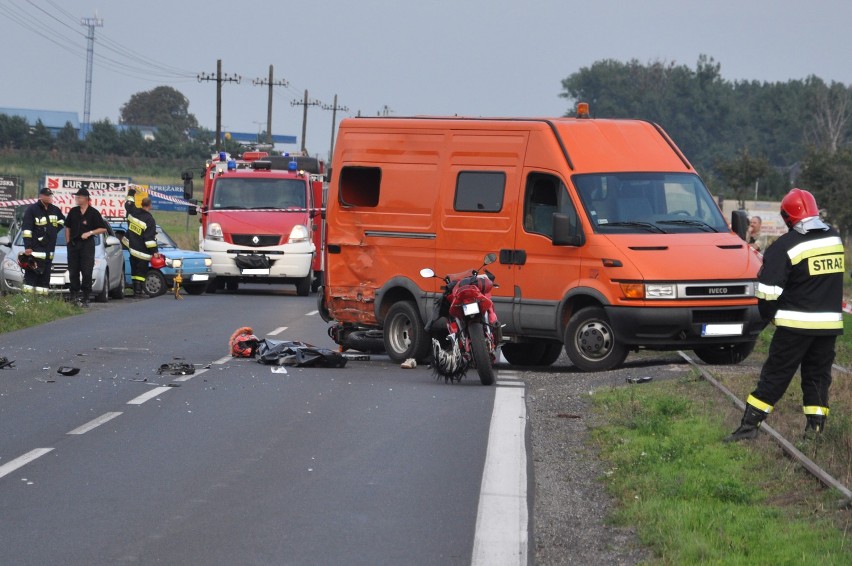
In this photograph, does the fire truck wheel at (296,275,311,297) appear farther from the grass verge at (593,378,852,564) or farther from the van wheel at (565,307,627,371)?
the grass verge at (593,378,852,564)

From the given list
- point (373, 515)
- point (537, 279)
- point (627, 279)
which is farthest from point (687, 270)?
point (373, 515)

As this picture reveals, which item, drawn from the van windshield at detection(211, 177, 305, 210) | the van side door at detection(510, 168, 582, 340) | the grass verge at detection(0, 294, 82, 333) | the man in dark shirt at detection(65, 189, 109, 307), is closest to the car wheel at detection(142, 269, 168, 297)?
the van windshield at detection(211, 177, 305, 210)

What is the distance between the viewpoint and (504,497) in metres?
8.38

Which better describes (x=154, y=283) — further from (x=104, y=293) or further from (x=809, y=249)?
(x=809, y=249)

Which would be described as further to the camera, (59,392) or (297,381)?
(297,381)

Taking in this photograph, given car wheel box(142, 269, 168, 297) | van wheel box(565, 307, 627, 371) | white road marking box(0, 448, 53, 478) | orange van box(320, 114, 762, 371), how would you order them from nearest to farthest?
1. white road marking box(0, 448, 53, 478)
2. orange van box(320, 114, 762, 371)
3. van wheel box(565, 307, 627, 371)
4. car wheel box(142, 269, 168, 297)

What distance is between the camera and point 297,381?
47.7 feet

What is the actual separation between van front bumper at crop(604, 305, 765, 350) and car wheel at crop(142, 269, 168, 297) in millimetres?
15432

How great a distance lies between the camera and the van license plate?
15.1 m

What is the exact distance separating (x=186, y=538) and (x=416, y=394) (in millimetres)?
6459

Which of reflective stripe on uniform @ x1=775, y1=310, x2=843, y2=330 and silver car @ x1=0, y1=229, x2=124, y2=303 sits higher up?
reflective stripe on uniform @ x1=775, y1=310, x2=843, y2=330

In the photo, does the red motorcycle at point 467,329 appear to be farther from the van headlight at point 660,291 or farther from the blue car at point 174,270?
the blue car at point 174,270

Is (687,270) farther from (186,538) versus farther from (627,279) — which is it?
(186,538)

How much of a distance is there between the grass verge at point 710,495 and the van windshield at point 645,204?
4025 mm
